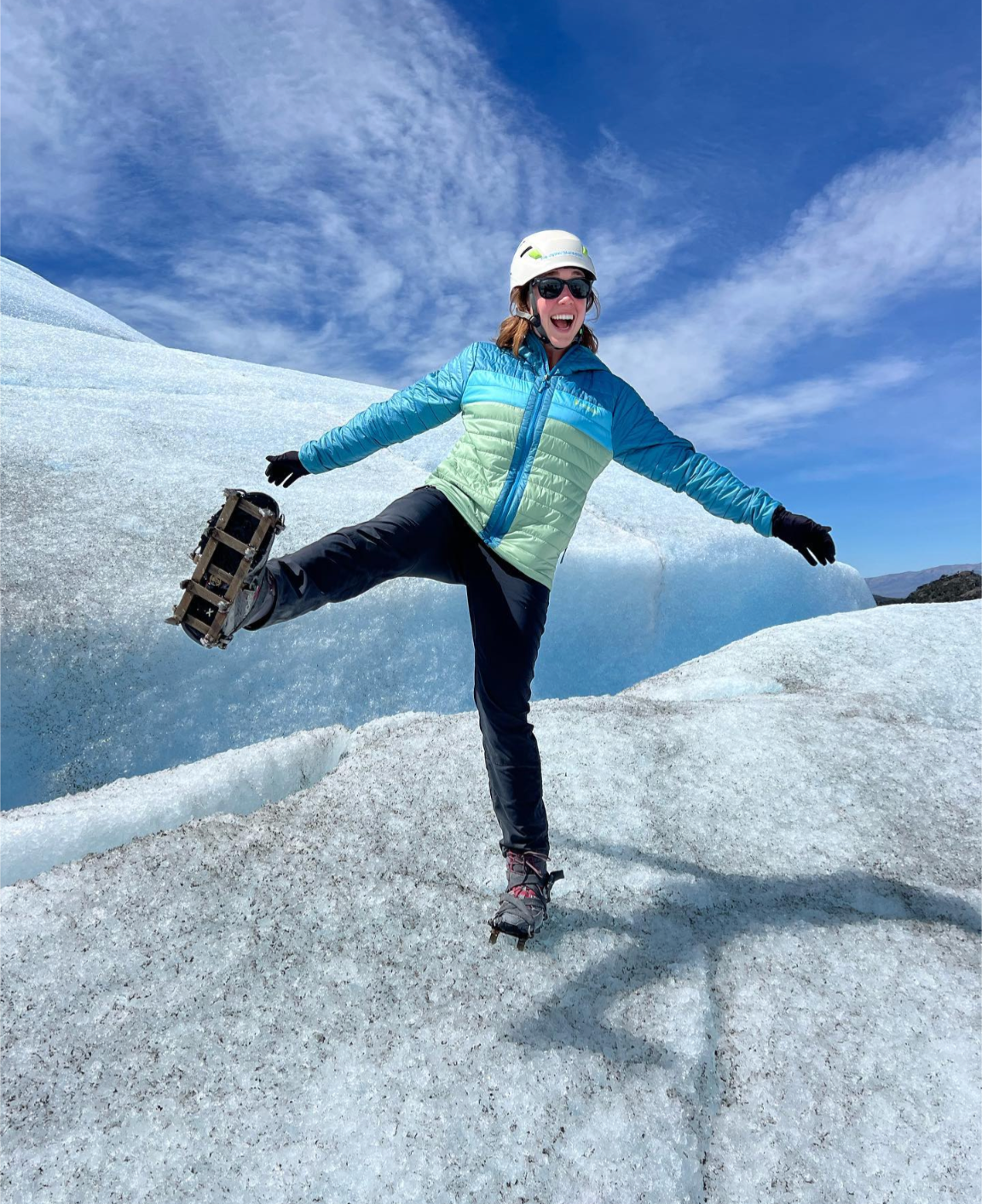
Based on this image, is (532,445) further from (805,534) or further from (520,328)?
(805,534)

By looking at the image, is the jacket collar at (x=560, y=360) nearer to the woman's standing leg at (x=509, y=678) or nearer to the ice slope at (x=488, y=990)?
the woman's standing leg at (x=509, y=678)

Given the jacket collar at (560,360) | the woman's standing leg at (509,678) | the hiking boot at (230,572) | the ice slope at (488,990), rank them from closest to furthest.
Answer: the ice slope at (488,990), the hiking boot at (230,572), the woman's standing leg at (509,678), the jacket collar at (560,360)

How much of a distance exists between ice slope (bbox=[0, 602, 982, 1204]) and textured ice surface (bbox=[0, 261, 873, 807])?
1106 mm

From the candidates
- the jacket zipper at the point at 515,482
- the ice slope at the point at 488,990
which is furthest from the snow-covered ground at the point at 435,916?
the jacket zipper at the point at 515,482

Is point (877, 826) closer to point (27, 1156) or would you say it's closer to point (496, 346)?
point (496, 346)

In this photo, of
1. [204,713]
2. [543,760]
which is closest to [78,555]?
[204,713]

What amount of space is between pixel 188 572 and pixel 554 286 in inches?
135

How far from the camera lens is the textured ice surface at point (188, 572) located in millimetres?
4496

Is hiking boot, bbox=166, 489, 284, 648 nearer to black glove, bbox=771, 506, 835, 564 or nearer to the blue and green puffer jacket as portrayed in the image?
the blue and green puffer jacket

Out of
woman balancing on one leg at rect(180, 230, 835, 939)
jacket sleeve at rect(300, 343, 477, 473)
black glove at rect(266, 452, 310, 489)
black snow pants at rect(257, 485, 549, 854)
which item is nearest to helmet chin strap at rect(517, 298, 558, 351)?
woman balancing on one leg at rect(180, 230, 835, 939)

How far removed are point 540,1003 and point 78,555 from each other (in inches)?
165

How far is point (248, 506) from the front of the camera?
6.91 ft

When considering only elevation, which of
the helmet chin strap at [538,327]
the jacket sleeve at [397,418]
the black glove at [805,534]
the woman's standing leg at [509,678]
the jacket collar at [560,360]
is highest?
the helmet chin strap at [538,327]

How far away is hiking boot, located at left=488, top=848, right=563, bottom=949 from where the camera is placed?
2.52 metres
